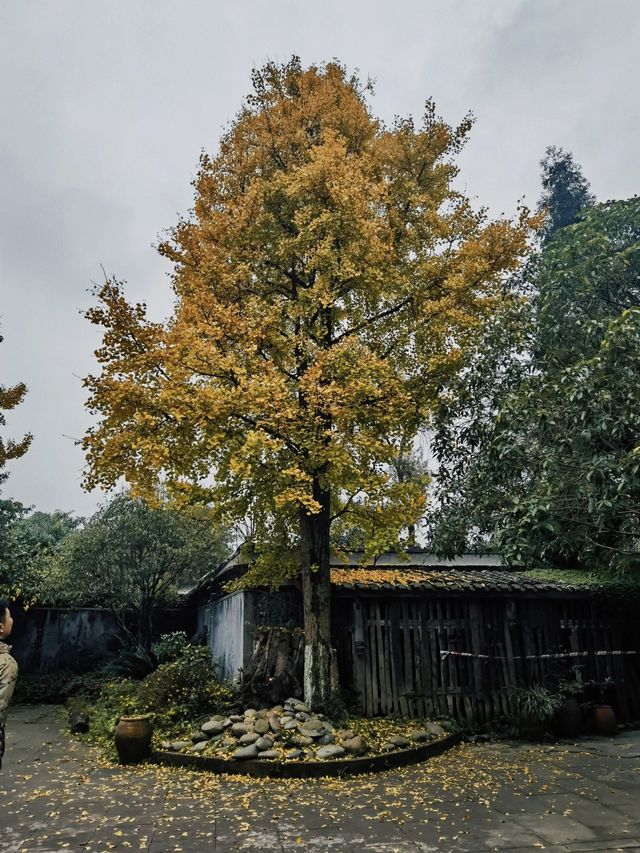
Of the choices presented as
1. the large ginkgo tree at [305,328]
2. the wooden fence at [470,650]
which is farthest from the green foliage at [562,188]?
the wooden fence at [470,650]

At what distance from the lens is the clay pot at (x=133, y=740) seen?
318 inches

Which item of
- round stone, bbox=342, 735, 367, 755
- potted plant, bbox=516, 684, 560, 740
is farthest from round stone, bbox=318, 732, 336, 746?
potted plant, bbox=516, 684, 560, 740

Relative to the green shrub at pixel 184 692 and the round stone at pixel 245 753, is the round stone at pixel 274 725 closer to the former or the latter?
the round stone at pixel 245 753

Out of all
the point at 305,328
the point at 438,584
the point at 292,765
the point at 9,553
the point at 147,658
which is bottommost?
the point at 292,765

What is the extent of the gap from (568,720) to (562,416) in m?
6.21

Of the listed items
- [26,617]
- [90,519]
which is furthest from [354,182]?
[26,617]

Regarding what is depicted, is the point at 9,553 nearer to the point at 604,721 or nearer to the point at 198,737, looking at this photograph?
the point at 198,737

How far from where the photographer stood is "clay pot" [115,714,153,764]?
8.08m

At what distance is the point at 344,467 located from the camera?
28.9 ft

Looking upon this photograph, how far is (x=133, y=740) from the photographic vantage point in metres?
8.09

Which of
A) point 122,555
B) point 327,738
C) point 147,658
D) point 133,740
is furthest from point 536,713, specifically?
point 122,555

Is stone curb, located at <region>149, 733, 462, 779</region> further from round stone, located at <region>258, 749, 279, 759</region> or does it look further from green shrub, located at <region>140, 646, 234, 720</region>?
green shrub, located at <region>140, 646, 234, 720</region>

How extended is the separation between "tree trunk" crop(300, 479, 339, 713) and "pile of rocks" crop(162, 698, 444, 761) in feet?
1.30

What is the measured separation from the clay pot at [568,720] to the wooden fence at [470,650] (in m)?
0.90
